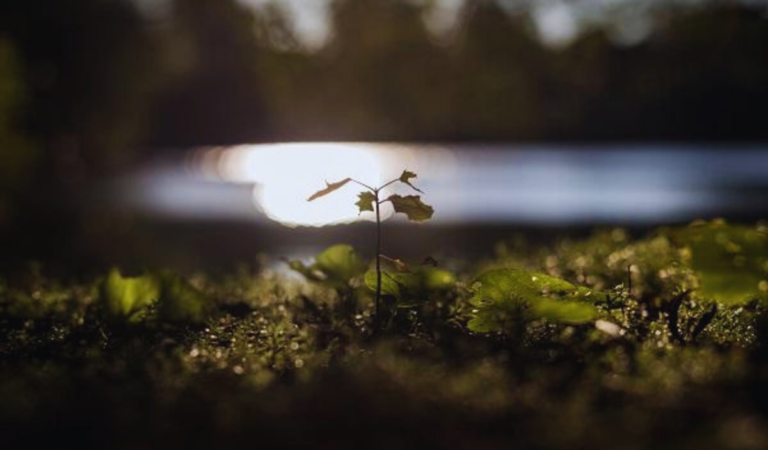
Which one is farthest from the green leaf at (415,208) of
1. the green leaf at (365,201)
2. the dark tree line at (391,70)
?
the dark tree line at (391,70)

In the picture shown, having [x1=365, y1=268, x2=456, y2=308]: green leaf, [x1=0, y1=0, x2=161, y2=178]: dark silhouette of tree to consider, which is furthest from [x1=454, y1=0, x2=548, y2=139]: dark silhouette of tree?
[x1=365, y1=268, x2=456, y2=308]: green leaf

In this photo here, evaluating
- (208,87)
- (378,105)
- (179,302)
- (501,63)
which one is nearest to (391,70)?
(378,105)

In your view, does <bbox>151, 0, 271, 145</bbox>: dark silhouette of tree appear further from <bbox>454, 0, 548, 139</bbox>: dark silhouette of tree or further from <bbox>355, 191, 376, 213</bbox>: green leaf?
<bbox>355, 191, 376, 213</bbox>: green leaf

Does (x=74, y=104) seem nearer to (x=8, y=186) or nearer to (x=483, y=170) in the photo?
(x=8, y=186)

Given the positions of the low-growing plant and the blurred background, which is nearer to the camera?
the low-growing plant

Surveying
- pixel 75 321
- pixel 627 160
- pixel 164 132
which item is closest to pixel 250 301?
pixel 75 321

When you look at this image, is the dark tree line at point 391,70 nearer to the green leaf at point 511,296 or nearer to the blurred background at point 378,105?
the blurred background at point 378,105
